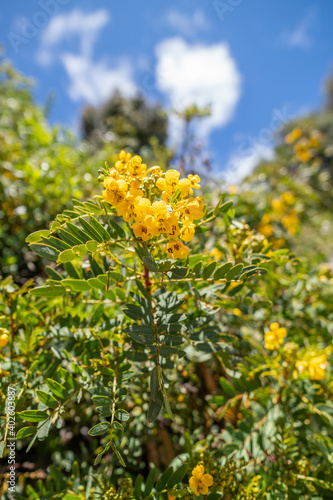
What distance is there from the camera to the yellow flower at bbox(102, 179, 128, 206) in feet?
2.31

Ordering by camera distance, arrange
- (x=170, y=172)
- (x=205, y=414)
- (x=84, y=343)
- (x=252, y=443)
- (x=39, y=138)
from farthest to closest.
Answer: (x=39, y=138), (x=205, y=414), (x=252, y=443), (x=84, y=343), (x=170, y=172)

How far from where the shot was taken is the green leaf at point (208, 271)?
80cm

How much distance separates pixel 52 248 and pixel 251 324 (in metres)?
1.05

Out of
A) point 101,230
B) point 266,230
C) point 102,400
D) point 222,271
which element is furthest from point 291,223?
point 102,400

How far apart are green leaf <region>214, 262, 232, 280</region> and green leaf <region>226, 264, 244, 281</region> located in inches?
0.5

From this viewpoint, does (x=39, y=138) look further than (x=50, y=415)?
Yes

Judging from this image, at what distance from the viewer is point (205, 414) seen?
56.4 inches

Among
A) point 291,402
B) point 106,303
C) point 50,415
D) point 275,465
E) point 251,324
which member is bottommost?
point 275,465

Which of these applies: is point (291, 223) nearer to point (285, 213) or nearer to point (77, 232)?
point (285, 213)

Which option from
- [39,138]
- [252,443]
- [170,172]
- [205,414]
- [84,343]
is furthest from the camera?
[39,138]

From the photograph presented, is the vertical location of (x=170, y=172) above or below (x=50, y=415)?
above

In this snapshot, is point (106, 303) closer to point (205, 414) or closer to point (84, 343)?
point (84, 343)

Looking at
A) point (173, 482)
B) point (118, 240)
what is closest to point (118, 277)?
point (118, 240)

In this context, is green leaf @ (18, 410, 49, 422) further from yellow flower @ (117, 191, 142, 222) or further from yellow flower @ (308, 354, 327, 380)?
yellow flower @ (308, 354, 327, 380)
